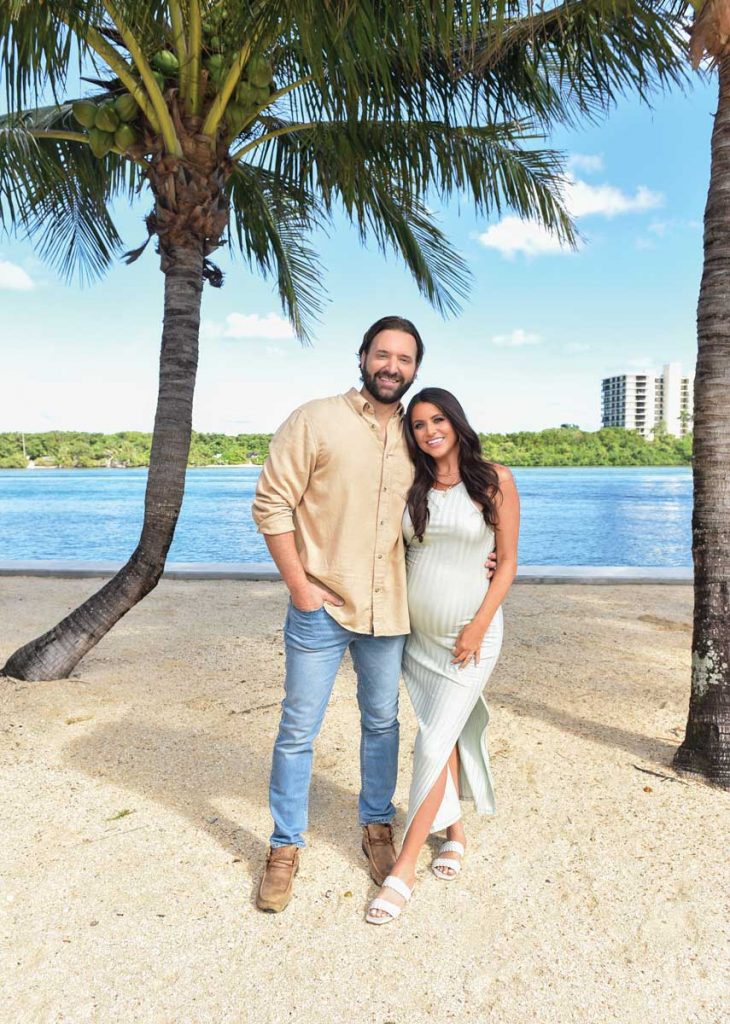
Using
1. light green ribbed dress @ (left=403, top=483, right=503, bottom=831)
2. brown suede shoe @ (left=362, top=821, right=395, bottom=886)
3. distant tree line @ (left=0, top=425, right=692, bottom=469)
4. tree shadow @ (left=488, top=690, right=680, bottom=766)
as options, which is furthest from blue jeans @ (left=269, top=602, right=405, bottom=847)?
distant tree line @ (left=0, top=425, right=692, bottom=469)

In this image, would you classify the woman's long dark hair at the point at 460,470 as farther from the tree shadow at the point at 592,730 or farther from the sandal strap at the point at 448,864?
the tree shadow at the point at 592,730

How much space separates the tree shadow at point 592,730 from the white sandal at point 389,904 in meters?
1.72

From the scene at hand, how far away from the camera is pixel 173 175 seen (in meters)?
5.01

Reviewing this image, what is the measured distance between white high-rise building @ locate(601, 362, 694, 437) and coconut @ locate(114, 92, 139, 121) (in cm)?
8677

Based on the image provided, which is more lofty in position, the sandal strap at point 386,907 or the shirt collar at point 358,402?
the shirt collar at point 358,402

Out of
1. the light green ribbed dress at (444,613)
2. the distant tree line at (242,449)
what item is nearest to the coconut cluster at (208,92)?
the light green ribbed dress at (444,613)

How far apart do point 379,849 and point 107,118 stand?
4.40 m

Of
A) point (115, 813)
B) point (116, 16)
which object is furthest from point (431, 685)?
point (116, 16)

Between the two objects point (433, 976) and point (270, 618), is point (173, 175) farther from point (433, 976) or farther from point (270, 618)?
point (433, 976)

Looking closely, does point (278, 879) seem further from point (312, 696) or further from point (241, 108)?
point (241, 108)

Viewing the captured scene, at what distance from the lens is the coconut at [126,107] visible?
4891 millimetres

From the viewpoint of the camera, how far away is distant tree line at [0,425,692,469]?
8050 cm

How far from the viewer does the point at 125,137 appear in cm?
498

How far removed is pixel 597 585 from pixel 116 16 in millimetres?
6761
